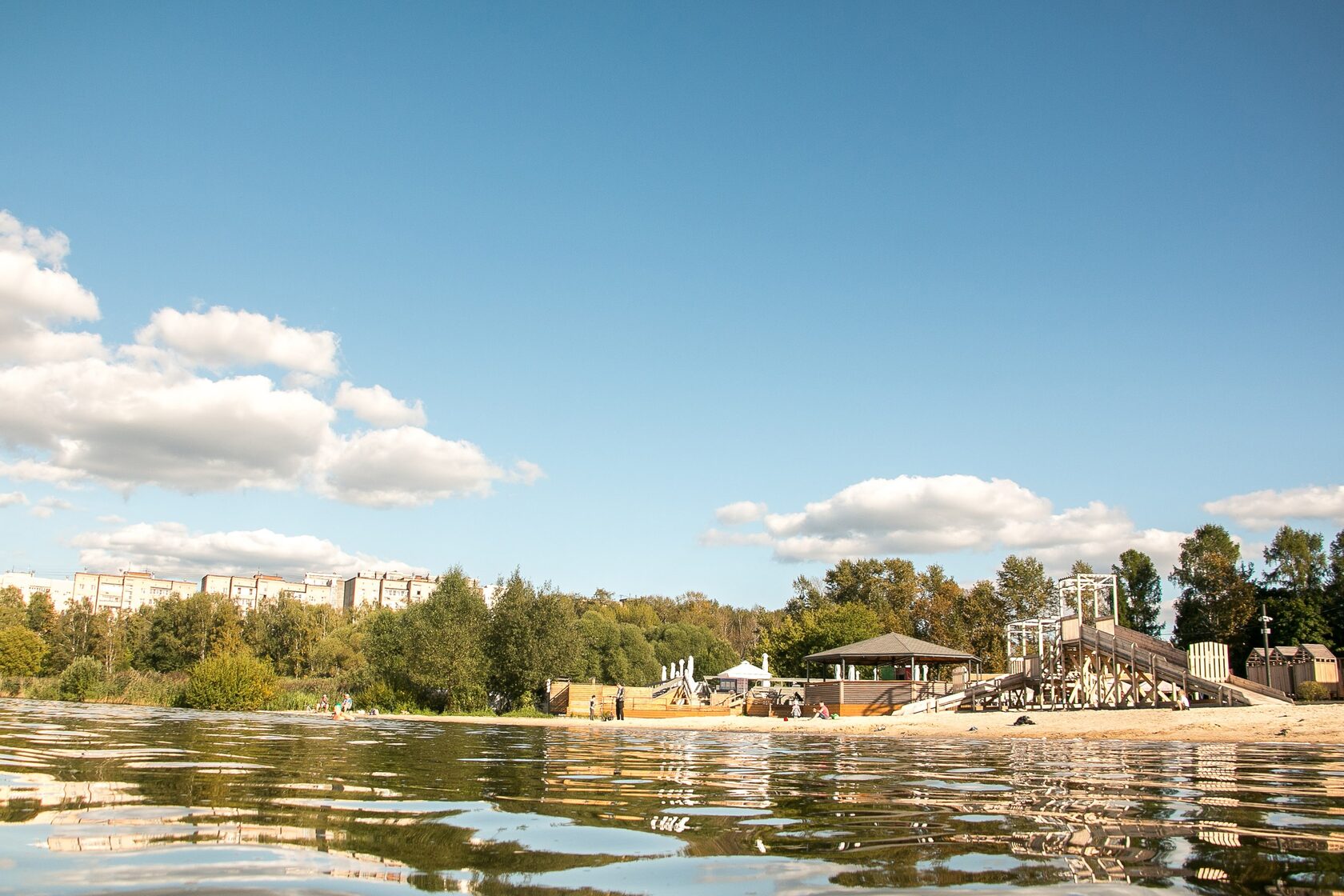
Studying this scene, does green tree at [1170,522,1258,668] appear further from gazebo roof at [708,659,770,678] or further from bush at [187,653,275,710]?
bush at [187,653,275,710]

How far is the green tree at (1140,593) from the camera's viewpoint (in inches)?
2773

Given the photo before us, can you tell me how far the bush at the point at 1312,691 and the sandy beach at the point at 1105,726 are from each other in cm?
1254

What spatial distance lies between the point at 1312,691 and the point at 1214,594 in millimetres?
30580

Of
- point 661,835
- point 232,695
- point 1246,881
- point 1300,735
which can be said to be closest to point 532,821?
point 661,835

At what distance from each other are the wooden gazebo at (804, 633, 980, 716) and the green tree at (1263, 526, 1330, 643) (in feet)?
111

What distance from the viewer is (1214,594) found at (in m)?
61.1

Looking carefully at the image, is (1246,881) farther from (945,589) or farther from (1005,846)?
(945,589)

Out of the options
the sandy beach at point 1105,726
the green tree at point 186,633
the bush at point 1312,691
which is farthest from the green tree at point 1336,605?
the green tree at point 186,633

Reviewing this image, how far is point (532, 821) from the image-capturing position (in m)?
4.52

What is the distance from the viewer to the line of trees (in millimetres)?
37906

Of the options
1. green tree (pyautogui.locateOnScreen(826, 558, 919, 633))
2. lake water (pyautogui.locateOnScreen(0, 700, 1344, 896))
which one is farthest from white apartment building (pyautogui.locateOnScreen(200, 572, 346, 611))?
lake water (pyautogui.locateOnScreen(0, 700, 1344, 896))

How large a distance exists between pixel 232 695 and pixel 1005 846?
108 ft

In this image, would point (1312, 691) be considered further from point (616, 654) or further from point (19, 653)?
point (19, 653)

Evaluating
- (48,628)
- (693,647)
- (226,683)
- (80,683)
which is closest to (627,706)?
(226,683)
